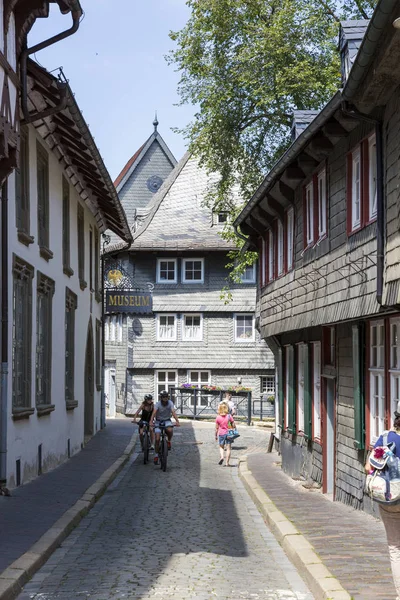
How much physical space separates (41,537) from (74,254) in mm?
13569

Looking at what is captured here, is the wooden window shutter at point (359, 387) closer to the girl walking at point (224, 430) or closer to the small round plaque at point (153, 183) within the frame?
the girl walking at point (224, 430)

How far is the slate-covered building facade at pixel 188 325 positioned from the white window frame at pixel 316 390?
26.7 metres

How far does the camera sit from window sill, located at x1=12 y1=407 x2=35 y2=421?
15.4m

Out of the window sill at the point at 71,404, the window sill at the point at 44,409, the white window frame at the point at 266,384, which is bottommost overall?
the white window frame at the point at 266,384

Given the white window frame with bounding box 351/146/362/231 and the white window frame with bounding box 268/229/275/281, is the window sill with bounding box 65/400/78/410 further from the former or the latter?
the white window frame with bounding box 351/146/362/231

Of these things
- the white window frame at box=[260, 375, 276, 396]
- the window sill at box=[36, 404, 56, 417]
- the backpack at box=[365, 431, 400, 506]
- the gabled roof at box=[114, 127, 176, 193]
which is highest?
the gabled roof at box=[114, 127, 176, 193]

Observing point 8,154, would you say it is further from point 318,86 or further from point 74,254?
point 318,86

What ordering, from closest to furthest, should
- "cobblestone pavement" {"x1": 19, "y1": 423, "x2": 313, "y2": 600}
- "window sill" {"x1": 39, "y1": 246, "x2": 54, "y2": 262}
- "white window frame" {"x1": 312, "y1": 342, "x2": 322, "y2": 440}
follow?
1. "cobblestone pavement" {"x1": 19, "y1": 423, "x2": 313, "y2": 600}
2. "white window frame" {"x1": 312, "y1": 342, "x2": 322, "y2": 440}
3. "window sill" {"x1": 39, "y1": 246, "x2": 54, "y2": 262}

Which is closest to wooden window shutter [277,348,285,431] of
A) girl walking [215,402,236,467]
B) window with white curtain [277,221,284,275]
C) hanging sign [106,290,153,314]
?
girl walking [215,402,236,467]

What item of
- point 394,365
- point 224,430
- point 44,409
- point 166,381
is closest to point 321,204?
point 394,365

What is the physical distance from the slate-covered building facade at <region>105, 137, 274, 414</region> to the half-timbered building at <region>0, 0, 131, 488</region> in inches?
730

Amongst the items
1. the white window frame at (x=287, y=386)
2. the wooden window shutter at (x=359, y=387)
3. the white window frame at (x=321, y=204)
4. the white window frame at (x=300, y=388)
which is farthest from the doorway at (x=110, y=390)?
the wooden window shutter at (x=359, y=387)

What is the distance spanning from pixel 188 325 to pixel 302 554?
35932 millimetres

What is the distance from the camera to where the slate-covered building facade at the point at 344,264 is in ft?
36.8
